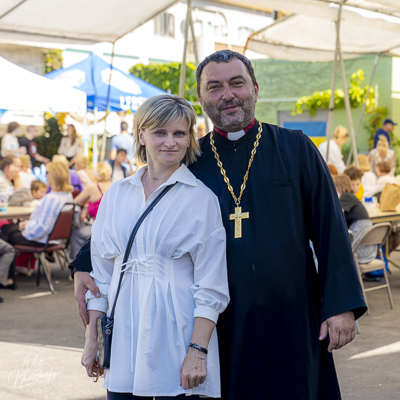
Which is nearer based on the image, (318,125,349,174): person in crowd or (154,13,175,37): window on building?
(318,125,349,174): person in crowd

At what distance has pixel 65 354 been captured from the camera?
5.34m

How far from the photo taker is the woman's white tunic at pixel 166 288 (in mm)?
2346

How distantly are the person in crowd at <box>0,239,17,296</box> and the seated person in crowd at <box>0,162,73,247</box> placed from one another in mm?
240

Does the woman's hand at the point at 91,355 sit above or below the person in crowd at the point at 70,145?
below

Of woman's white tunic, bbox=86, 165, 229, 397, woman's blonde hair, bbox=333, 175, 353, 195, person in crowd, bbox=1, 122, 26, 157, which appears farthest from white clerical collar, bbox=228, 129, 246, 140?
person in crowd, bbox=1, 122, 26, 157

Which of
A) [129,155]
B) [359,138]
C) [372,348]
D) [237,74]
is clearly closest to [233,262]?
[237,74]

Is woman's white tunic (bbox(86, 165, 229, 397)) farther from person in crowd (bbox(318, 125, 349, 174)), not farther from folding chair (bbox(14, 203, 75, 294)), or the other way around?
person in crowd (bbox(318, 125, 349, 174))

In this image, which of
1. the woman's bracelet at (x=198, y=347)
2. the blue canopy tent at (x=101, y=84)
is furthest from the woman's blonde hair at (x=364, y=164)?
the woman's bracelet at (x=198, y=347)

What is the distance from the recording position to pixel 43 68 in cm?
A: 2433

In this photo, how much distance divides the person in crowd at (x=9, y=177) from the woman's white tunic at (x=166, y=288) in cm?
742

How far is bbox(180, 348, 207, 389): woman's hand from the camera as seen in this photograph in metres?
2.31

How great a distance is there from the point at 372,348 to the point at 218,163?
3.28 m

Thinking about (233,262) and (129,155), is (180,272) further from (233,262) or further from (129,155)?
(129,155)

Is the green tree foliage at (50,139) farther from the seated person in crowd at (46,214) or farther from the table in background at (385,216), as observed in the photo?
the table in background at (385,216)
